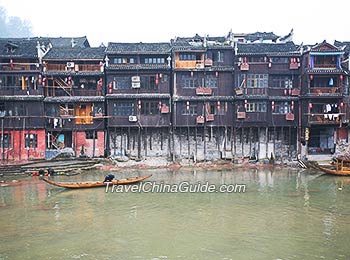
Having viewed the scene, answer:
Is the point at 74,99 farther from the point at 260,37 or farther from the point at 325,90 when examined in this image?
the point at 325,90

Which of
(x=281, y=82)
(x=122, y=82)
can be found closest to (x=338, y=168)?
(x=281, y=82)

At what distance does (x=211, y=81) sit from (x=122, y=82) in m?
8.64

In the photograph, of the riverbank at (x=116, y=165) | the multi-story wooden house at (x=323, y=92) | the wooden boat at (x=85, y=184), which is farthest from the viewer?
the multi-story wooden house at (x=323, y=92)

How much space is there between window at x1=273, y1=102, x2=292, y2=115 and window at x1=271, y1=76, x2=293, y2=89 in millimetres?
1654

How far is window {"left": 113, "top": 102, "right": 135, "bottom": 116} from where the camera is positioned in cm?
3994

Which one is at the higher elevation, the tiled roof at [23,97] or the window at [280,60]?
the window at [280,60]

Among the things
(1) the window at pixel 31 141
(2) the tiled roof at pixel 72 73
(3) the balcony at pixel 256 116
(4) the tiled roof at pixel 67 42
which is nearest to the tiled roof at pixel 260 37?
(3) the balcony at pixel 256 116

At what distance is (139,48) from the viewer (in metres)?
40.2

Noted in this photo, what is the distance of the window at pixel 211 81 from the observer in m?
40.0

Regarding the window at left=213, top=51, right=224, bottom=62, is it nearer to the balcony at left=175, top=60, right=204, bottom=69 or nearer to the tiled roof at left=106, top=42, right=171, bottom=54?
the balcony at left=175, top=60, right=204, bottom=69

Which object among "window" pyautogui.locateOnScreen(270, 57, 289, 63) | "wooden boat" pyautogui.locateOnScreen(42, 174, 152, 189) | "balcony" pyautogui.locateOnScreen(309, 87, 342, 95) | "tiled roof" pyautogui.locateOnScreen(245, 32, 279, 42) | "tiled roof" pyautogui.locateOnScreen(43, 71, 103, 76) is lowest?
"wooden boat" pyautogui.locateOnScreen(42, 174, 152, 189)

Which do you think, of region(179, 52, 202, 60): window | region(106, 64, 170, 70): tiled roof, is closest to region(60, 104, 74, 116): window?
region(106, 64, 170, 70): tiled roof

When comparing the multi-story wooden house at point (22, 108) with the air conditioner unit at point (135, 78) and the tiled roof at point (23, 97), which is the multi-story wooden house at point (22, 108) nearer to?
the tiled roof at point (23, 97)

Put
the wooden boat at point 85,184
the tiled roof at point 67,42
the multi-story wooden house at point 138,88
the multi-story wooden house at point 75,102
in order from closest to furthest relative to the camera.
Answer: the wooden boat at point 85,184 → the multi-story wooden house at point 138,88 → the multi-story wooden house at point 75,102 → the tiled roof at point 67,42
